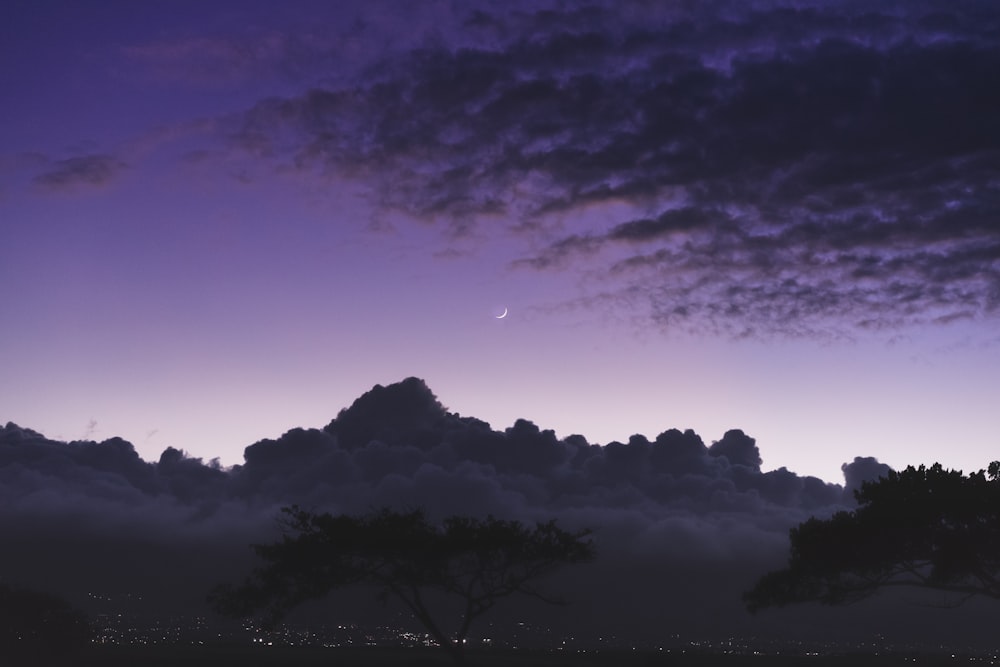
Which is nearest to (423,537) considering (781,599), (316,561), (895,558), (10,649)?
(316,561)

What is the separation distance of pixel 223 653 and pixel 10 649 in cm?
1838

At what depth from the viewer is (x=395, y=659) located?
2581 inches

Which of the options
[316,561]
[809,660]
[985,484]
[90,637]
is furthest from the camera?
[90,637]

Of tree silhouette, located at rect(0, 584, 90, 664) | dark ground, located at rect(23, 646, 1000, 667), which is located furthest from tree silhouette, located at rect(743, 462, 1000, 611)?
tree silhouette, located at rect(0, 584, 90, 664)

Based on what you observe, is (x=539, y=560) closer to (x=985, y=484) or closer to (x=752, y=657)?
(x=752, y=657)

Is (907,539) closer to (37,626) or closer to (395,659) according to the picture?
(395,659)

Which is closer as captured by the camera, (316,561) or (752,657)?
(316,561)

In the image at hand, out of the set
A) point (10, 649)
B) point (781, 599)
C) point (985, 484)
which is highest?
point (985, 484)

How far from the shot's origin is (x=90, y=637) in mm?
79875

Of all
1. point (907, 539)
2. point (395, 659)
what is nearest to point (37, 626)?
point (395, 659)

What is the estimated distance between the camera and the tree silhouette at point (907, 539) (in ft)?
178

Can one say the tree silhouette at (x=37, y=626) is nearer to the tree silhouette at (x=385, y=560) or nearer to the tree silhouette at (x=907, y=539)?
the tree silhouette at (x=385, y=560)

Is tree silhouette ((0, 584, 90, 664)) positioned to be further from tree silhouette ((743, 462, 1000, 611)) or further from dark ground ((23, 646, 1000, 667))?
tree silhouette ((743, 462, 1000, 611))

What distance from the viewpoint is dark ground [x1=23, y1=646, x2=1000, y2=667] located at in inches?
2468
